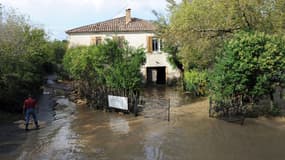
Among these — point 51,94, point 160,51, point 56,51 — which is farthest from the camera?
point 56,51

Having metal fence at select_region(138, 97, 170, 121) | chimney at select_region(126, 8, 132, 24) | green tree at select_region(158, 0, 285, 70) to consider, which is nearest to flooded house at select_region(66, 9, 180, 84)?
chimney at select_region(126, 8, 132, 24)

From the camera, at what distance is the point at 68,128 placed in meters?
18.7

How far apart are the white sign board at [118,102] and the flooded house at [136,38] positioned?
17254 millimetres

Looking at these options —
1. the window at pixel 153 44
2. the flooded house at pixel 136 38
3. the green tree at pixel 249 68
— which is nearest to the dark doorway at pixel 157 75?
the flooded house at pixel 136 38

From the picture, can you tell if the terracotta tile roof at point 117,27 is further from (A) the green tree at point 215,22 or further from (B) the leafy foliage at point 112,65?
(A) the green tree at point 215,22

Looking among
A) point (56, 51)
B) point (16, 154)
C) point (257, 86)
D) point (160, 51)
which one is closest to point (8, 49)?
point (16, 154)

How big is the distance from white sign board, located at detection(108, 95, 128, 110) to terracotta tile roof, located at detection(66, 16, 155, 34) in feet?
61.4

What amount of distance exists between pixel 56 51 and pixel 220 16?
3892 centimetres

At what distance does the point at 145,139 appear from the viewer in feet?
50.8

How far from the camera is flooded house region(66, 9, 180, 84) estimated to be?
39375 mm

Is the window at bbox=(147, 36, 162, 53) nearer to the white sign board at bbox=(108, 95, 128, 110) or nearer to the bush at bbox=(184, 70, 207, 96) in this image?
the bush at bbox=(184, 70, 207, 96)

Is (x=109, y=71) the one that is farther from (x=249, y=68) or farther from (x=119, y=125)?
(x=249, y=68)

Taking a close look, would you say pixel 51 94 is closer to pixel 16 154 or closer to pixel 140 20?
pixel 140 20

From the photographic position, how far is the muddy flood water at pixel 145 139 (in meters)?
13.2
